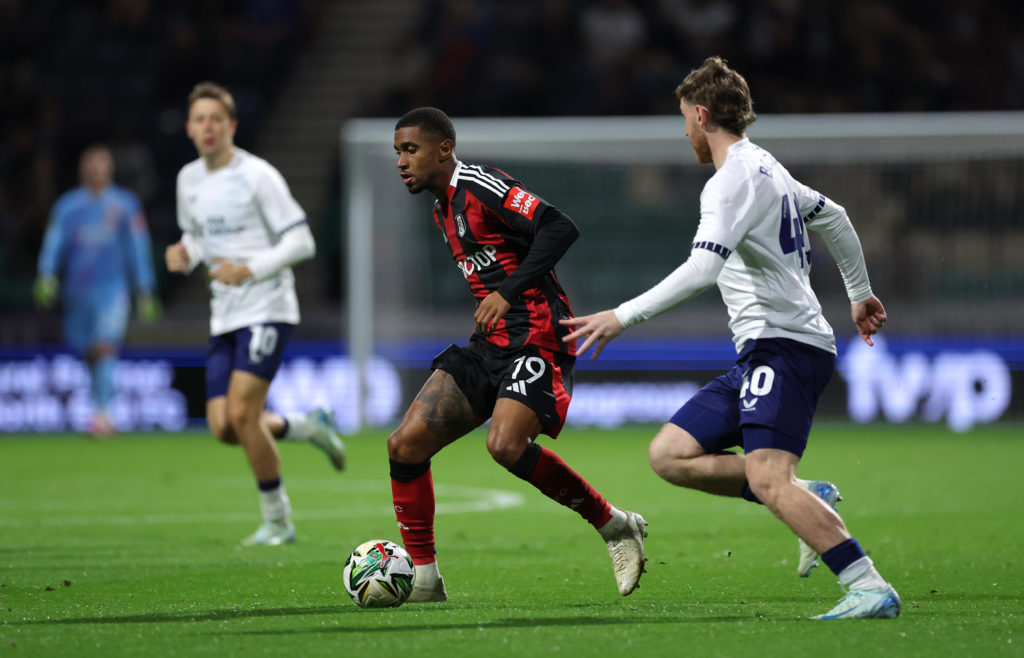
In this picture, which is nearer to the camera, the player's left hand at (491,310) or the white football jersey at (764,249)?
the white football jersey at (764,249)

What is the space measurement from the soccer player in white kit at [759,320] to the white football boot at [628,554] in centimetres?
30

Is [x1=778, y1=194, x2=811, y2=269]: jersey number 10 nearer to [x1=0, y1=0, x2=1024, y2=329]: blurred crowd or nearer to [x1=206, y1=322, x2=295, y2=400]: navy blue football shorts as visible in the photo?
[x1=206, y1=322, x2=295, y2=400]: navy blue football shorts

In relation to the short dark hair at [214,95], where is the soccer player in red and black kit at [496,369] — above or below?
below

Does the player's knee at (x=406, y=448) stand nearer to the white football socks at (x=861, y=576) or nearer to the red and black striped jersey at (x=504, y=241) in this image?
the red and black striped jersey at (x=504, y=241)

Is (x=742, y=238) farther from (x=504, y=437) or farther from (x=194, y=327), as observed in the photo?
(x=194, y=327)

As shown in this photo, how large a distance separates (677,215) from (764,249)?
11.8 m

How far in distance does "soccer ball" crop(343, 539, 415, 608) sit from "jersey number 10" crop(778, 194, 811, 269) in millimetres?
1889

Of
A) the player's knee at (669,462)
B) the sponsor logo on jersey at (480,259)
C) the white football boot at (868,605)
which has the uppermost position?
the sponsor logo on jersey at (480,259)

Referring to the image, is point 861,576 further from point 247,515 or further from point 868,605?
point 247,515

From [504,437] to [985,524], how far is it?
3974 mm

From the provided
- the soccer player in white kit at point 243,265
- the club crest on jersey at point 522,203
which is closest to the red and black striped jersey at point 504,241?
the club crest on jersey at point 522,203

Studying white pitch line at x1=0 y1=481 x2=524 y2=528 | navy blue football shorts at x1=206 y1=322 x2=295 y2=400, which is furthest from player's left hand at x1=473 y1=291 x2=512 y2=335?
white pitch line at x1=0 y1=481 x2=524 y2=528

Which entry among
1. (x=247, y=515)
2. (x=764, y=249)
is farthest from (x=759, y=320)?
(x=247, y=515)

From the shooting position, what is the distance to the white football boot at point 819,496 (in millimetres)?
6133
